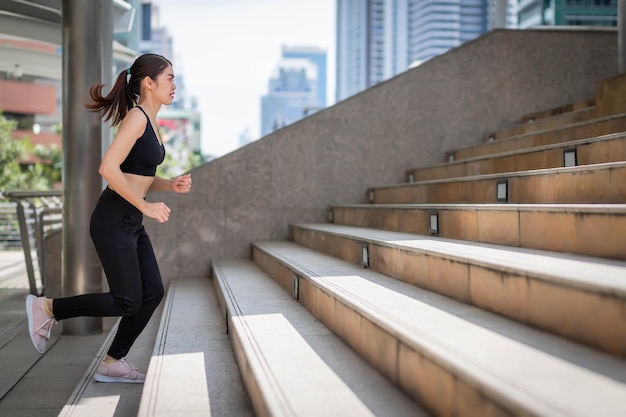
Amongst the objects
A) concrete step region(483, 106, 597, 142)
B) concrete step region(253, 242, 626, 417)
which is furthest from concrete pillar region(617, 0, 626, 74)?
concrete step region(253, 242, 626, 417)

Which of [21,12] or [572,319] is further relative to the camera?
[21,12]

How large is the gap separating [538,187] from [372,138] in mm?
3485

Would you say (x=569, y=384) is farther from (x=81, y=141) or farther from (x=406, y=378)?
(x=81, y=141)

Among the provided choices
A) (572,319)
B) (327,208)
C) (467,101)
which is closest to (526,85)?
(467,101)

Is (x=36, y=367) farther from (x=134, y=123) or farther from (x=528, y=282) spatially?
(x=528, y=282)

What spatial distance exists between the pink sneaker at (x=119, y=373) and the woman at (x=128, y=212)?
29 cm

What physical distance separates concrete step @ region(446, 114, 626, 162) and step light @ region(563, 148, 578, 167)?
1.53ft

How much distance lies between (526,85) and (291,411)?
20.2 ft

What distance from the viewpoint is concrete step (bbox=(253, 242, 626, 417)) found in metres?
1.36

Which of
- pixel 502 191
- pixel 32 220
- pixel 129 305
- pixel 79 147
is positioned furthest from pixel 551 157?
pixel 32 220

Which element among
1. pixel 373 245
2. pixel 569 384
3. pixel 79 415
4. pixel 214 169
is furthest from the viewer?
pixel 214 169

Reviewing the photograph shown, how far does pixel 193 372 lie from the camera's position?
107 inches

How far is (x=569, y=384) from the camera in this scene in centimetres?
142

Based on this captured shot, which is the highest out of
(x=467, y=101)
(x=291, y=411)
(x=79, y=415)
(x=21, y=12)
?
→ (x=21, y=12)
